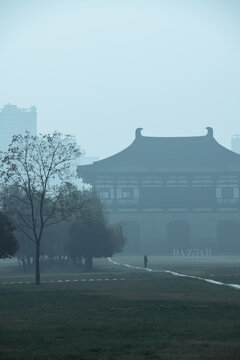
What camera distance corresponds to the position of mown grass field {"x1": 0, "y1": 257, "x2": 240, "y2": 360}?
18766mm

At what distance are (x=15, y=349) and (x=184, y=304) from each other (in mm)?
11228

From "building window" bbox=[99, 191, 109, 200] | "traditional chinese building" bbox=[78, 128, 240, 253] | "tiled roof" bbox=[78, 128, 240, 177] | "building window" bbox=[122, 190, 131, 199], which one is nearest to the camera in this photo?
"building window" bbox=[99, 191, 109, 200]

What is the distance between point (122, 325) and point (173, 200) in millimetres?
101935

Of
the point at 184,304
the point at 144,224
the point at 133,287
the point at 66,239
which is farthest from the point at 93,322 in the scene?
the point at 144,224

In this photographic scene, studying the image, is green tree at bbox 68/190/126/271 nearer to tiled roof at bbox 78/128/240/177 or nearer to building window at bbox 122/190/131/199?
tiled roof at bbox 78/128/240/177

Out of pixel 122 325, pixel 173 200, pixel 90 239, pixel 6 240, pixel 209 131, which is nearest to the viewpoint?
pixel 122 325

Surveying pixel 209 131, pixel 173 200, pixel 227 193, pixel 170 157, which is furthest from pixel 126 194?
pixel 209 131

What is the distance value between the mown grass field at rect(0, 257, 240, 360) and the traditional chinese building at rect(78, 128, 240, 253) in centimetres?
8803

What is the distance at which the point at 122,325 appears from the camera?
23469 millimetres

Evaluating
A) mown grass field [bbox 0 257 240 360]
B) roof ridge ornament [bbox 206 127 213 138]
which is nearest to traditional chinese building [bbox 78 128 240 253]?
roof ridge ornament [bbox 206 127 213 138]

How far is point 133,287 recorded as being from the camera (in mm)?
41375

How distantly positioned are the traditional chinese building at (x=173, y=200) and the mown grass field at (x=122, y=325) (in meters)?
88.0

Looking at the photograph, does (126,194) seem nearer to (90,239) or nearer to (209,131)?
(209,131)

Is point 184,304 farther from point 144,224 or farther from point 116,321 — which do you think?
point 144,224
